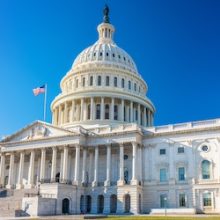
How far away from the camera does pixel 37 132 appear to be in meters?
77.1

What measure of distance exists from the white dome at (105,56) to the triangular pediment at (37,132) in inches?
1113

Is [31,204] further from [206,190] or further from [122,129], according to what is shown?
[206,190]

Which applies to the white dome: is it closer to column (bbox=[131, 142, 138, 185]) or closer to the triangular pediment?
the triangular pediment

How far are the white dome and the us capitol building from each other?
59.4 ft

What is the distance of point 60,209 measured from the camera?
63000mm

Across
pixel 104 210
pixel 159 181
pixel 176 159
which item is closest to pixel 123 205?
pixel 104 210

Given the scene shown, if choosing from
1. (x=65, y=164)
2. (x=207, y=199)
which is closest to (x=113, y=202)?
(x=65, y=164)

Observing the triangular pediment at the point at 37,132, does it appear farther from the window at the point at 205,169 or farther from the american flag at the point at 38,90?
the window at the point at 205,169

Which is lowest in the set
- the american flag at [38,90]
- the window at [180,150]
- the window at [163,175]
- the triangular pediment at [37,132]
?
the window at [163,175]

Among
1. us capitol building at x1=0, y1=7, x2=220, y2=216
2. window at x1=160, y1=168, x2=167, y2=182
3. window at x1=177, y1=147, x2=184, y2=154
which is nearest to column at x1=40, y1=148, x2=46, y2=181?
us capitol building at x1=0, y1=7, x2=220, y2=216

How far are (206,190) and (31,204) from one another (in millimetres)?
30037

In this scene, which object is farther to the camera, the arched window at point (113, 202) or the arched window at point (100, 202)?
the arched window at point (100, 202)

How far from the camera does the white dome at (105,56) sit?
328 feet

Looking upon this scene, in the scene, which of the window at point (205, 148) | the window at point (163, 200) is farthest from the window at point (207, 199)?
the window at point (205, 148)
